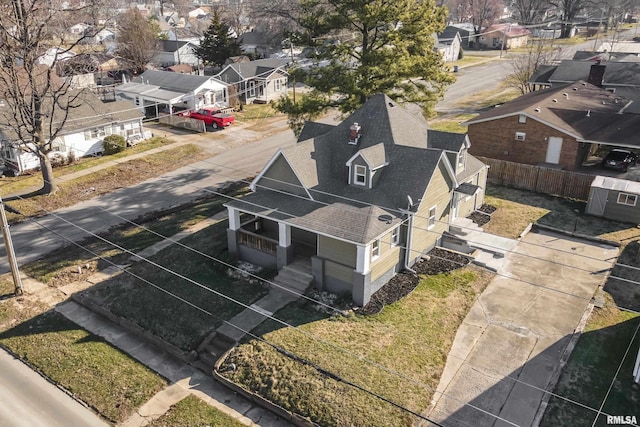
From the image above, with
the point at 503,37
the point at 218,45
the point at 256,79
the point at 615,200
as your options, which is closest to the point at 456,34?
the point at 503,37

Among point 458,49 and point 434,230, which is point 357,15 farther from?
point 458,49

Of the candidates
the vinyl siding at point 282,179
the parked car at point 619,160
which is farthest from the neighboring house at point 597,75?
the vinyl siding at point 282,179

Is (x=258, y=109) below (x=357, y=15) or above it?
below

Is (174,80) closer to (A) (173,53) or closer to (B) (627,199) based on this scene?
(A) (173,53)

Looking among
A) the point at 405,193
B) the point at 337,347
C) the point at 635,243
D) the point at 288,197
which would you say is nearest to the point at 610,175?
the point at 635,243

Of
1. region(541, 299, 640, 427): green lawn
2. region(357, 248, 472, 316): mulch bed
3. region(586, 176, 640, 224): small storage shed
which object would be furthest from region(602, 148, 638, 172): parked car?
region(541, 299, 640, 427): green lawn
